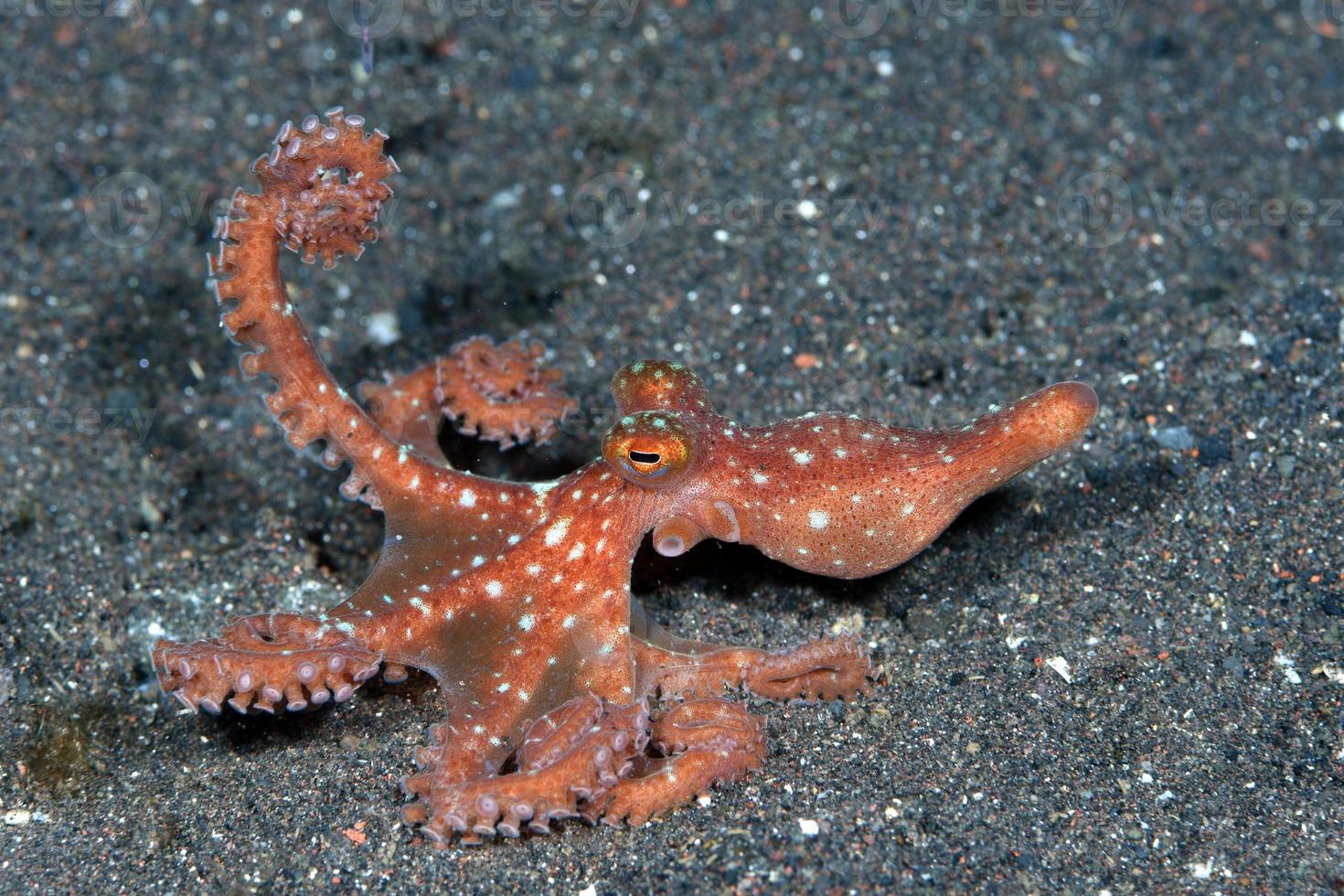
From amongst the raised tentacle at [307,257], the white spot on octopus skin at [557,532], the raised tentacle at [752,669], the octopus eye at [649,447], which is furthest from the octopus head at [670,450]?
the raised tentacle at [307,257]

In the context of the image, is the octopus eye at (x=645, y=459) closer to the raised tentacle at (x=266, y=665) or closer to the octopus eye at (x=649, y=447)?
the octopus eye at (x=649, y=447)

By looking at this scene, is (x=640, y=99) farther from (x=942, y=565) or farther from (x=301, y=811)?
(x=301, y=811)

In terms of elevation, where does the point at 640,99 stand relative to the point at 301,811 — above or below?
above

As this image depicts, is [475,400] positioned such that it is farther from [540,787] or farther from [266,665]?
[540,787]

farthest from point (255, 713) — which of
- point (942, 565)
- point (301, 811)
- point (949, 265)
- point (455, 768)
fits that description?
point (949, 265)

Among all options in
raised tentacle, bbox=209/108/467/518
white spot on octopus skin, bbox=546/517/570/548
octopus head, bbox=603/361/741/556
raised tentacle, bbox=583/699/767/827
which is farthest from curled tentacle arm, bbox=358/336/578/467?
raised tentacle, bbox=583/699/767/827

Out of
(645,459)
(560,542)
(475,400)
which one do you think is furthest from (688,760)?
(475,400)
